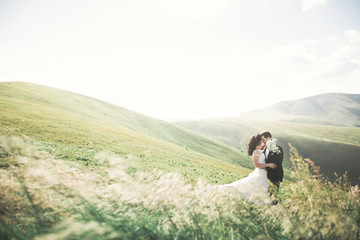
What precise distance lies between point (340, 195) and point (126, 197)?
4869mm

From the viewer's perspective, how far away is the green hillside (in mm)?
91250

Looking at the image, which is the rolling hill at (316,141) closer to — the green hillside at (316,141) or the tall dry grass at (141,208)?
the green hillside at (316,141)

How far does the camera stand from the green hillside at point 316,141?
9125 centimetres

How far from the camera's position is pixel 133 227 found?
108 inches

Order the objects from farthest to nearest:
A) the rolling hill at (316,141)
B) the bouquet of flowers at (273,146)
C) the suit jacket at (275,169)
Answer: the rolling hill at (316,141) < the suit jacket at (275,169) < the bouquet of flowers at (273,146)

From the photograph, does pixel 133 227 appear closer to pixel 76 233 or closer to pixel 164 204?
pixel 164 204

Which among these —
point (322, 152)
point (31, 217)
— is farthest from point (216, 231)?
point (322, 152)

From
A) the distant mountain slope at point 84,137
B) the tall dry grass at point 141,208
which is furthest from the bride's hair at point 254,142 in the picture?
the distant mountain slope at point 84,137

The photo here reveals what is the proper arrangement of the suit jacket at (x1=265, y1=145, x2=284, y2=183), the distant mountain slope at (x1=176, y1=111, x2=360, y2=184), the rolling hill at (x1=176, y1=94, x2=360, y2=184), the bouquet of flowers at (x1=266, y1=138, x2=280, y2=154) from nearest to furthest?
Answer: 1. the bouquet of flowers at (x1=266, y1=138, x2=280, y2=154)
2. the suit jacket at (x1=265, y1=145, x2=284, y2=183)
3. the rolling hill at (x1=176, y1=94, x2=360, y2=184)
4. the distant mountain slope at (x1=176, y1=111, x2=360, y2=184)

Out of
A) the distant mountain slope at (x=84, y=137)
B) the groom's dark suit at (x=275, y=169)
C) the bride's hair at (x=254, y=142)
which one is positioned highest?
the bride's hair at (x=254, y=142)

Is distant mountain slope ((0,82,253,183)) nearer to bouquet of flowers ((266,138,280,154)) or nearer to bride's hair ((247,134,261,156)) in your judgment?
bride's hair ((247,134,261,156))

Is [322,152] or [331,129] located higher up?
[331,129]

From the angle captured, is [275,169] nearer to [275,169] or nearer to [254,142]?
[275,169]

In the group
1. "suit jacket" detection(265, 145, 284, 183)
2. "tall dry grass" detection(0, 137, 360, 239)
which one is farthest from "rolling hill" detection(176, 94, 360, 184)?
"tall dry grass" detection(0, 137, 360, 239)
